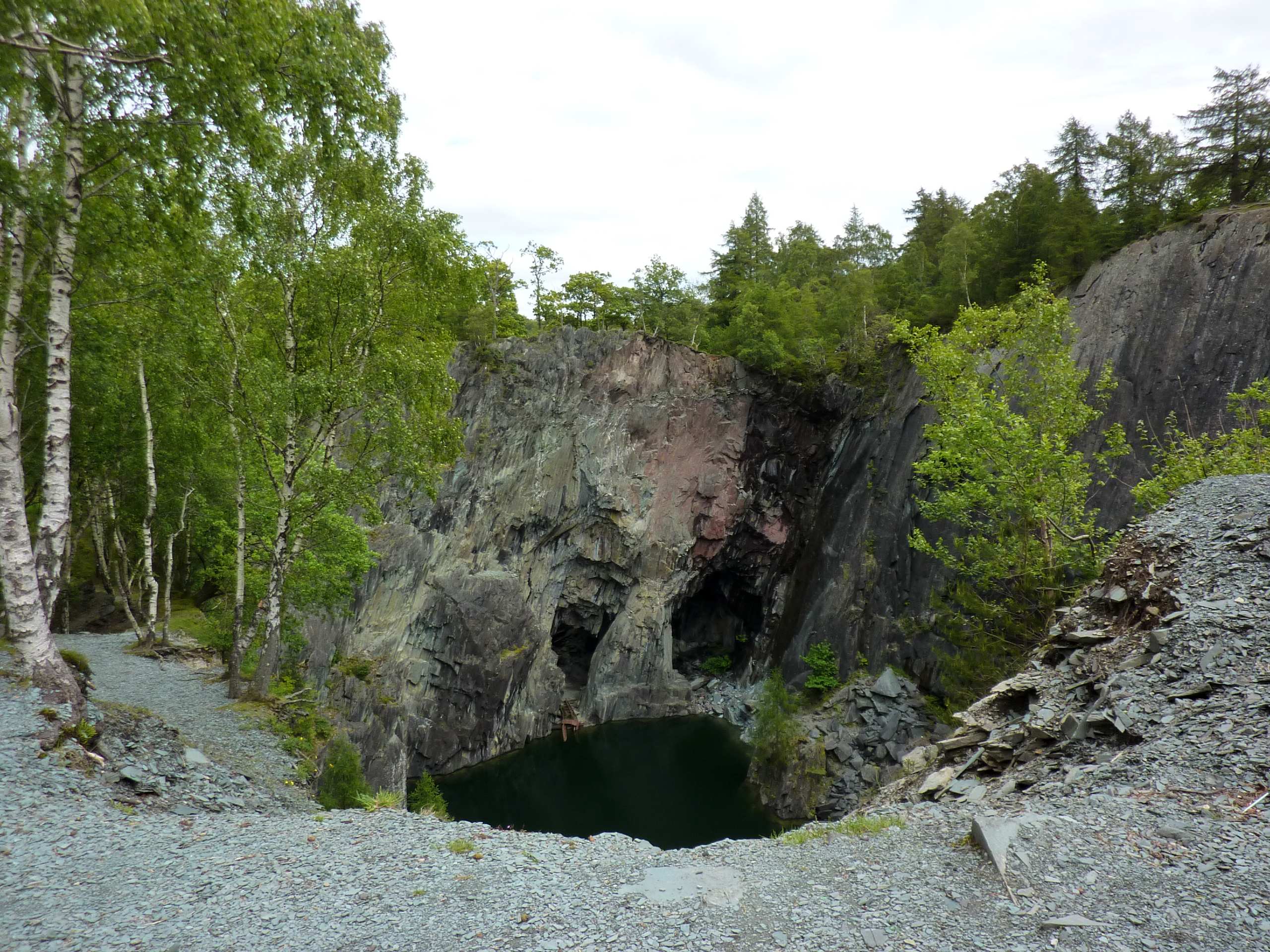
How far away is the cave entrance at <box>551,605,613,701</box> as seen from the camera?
118 ft

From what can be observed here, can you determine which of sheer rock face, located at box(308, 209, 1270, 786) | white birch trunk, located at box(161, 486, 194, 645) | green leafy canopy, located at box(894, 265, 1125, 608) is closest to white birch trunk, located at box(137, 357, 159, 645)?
white birch trunk, located at box(161, 486, 194, 645)

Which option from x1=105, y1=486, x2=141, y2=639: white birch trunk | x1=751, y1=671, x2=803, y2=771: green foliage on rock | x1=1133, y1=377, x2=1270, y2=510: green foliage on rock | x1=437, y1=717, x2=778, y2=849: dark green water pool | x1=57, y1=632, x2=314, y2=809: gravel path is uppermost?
x1=1133, y1=377, x2=1270, y2=510: green foliage on rock

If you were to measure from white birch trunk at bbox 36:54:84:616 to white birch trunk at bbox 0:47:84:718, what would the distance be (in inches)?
10.1

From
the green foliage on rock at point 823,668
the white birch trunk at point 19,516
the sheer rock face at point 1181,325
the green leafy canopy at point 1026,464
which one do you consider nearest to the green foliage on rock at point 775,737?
the green foliage on rock at point 823,668

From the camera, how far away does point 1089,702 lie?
877cm

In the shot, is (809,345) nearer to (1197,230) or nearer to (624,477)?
(624,477)

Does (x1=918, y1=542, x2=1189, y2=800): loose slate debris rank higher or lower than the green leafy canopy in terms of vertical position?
lower

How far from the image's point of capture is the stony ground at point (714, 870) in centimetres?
482

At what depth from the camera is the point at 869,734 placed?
25.6 m

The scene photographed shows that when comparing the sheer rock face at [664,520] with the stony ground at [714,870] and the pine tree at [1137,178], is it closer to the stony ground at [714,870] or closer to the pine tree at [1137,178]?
the pine tree at [1137,178]

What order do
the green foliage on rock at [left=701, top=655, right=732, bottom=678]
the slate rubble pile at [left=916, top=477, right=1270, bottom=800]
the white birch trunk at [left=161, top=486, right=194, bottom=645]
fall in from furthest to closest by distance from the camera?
the green foliage on rock at [left=701, top=655, right=732, bottom=678], the white birch trunk at [left=161, top=486, right=194, bottom=645], the slate rubble pile at [left=916, top=477, right=1270, bottom=800]

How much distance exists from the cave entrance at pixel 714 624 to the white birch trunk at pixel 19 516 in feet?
113

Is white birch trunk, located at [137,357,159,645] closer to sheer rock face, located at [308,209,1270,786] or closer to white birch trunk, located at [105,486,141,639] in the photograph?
white birch trunk, located at [105,486,141,639]

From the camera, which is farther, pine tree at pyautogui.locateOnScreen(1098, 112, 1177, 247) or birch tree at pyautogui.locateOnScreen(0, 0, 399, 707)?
pine tree at pyautogui.locateOnScreen(1098, 112, 1177, 247)
